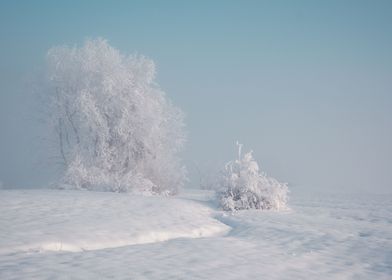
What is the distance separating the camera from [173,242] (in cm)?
991

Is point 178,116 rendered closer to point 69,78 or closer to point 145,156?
point 145,156

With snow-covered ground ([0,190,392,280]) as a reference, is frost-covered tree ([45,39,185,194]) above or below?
above

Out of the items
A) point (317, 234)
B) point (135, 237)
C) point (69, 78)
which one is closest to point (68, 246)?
point (135, 237)

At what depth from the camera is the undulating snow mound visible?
9.20m

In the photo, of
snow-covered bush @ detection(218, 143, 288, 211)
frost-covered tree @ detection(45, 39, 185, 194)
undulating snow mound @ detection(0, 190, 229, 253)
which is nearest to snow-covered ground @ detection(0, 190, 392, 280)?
undulating snow mound @ detection(0, 190, 229, 253)

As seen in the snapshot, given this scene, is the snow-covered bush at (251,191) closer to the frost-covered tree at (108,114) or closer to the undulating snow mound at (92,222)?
the undulating snow mound at (92,222)

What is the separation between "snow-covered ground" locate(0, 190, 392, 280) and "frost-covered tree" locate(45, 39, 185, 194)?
998 centimetres

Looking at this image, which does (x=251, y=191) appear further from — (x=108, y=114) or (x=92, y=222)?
(x=108, y=114)

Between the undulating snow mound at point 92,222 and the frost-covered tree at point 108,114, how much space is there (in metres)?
8.60

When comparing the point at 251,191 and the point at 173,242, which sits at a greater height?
the point at 251,191

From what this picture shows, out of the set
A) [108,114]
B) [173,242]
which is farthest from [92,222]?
[108,114]

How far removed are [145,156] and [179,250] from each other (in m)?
18.1

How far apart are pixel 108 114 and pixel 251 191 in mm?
12552

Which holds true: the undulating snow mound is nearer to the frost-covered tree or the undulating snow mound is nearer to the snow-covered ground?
the snow-covered ground
